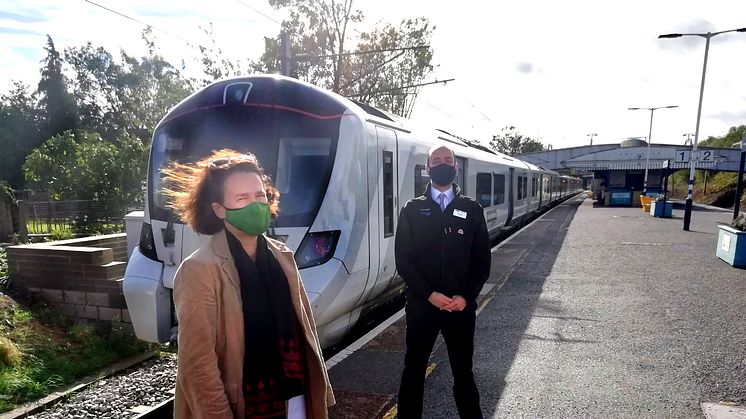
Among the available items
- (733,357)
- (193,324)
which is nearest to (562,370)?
(733,357)

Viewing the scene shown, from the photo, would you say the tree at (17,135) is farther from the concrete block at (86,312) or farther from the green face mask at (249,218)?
the green face mask at (249,218)

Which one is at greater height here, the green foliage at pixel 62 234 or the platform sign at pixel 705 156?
the platform sign at pixel 705 156

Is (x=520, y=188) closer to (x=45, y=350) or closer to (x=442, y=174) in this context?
(x=442, y=174)

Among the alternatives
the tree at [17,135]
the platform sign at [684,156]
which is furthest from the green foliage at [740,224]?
the tree at [17,135]

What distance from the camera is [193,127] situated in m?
4.33

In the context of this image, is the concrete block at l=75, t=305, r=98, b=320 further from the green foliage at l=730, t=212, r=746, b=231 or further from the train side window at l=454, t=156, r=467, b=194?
the green foliage at l=730, t=212, r=746, b=231

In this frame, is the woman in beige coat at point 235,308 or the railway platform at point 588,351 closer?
the woman in beige coat at point 235,308

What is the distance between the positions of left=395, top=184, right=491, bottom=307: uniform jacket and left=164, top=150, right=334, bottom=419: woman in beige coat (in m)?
1.24

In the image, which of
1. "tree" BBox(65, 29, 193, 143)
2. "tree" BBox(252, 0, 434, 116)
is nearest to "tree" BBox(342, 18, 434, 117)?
"tree" BBox(252, 0, 434, 116)

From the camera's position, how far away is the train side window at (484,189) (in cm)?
924

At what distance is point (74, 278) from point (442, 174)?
5678mm

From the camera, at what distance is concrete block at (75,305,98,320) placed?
6.17 m

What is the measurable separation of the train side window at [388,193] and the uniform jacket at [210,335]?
3131 mm

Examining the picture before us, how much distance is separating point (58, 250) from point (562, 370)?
649 centimetres
